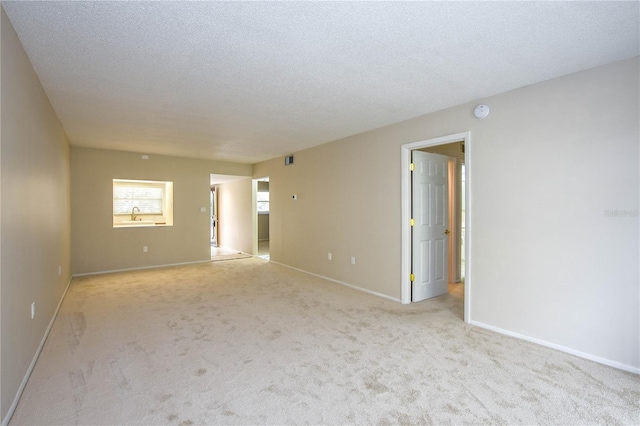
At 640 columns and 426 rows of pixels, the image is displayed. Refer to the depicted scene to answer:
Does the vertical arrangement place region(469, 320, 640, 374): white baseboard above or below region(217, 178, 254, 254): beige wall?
below

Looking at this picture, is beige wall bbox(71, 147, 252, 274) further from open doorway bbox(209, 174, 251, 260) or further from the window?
open doorway bbox(209, 174, 251, 260)

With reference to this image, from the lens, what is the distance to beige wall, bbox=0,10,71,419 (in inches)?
75.2

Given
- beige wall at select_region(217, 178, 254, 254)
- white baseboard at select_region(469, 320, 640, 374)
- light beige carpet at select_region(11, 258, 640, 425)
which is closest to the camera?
light beige carpet at select_region(11, 258, 640, 425)

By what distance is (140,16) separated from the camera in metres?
1.91

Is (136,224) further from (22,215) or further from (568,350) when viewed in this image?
(568,350)

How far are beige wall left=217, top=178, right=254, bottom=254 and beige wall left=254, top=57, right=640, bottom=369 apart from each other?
4956 mm

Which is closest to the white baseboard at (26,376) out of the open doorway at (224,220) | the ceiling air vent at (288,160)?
the ceiling air vent at (288,160)

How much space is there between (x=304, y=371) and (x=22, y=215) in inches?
93.5

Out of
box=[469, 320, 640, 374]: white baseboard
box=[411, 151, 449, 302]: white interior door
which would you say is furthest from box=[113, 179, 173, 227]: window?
box=[469, 320, 640, 374]: white baseboard

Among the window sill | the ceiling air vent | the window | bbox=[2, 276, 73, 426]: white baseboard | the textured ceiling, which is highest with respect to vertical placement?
the textured ceiling

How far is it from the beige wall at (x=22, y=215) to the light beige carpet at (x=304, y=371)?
303 mm

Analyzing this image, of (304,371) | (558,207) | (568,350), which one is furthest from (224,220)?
(568,350)

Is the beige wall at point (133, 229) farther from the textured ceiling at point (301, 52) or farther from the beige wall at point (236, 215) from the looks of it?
the textured ceiling at point (301, 52)

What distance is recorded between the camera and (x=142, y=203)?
7.14m
